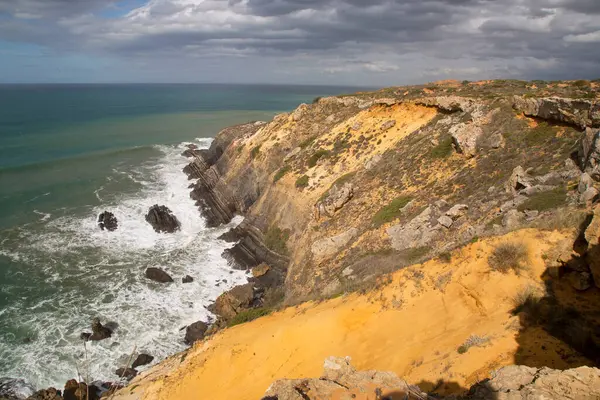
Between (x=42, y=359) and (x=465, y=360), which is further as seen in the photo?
(x=42, y=359)

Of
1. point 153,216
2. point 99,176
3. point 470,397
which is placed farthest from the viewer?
point 99,176

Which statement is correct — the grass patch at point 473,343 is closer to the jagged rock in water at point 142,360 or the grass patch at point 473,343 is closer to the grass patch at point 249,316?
the grass patch at point 249,316

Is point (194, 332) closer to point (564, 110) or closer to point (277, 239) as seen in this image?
point (277, 239)

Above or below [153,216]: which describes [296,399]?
above

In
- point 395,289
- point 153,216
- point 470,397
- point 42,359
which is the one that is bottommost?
point 42,359

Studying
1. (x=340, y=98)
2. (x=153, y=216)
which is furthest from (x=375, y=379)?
(x=340, y=98)

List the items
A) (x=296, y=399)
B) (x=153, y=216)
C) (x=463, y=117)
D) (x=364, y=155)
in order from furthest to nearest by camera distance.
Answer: (x=153, y=216)
(x=364, y=155)
(x=463, y=117)
(x=296, y=399)

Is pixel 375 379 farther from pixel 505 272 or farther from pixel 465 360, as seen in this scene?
pixel 505 272
